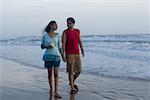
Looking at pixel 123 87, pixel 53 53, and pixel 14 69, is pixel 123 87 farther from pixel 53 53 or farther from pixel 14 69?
pixel 14 69

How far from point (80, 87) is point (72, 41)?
1.36 meters

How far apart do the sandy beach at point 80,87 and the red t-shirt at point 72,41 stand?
0.96 m

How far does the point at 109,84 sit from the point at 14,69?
4572mm

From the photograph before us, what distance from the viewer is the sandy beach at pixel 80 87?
8633 mm

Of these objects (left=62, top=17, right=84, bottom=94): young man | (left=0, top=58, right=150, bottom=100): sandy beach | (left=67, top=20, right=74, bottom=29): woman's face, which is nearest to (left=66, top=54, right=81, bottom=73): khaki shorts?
(left=62, top=17, right=84, bottom=94): young man

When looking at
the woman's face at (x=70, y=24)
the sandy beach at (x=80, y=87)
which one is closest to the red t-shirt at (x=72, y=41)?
the woman's face at (x=70, y=24)

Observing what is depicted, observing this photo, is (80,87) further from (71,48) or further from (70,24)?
A: (70,24)

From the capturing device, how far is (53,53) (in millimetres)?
8828

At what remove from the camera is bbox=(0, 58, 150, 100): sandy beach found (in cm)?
863

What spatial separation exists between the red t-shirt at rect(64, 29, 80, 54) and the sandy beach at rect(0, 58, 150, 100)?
3.16 ft

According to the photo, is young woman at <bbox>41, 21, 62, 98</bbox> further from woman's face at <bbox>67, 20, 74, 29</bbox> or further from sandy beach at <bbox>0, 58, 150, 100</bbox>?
sandy beach at <bbox>0, 58, 150, 100</bbox>

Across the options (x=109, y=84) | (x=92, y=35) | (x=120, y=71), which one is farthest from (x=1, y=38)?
(x=109, y=84)

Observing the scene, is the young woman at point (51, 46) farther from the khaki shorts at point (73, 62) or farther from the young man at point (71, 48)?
the khaki shorts at point (73, 62)

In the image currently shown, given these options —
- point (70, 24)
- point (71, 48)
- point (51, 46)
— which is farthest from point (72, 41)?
point (51, 46)
